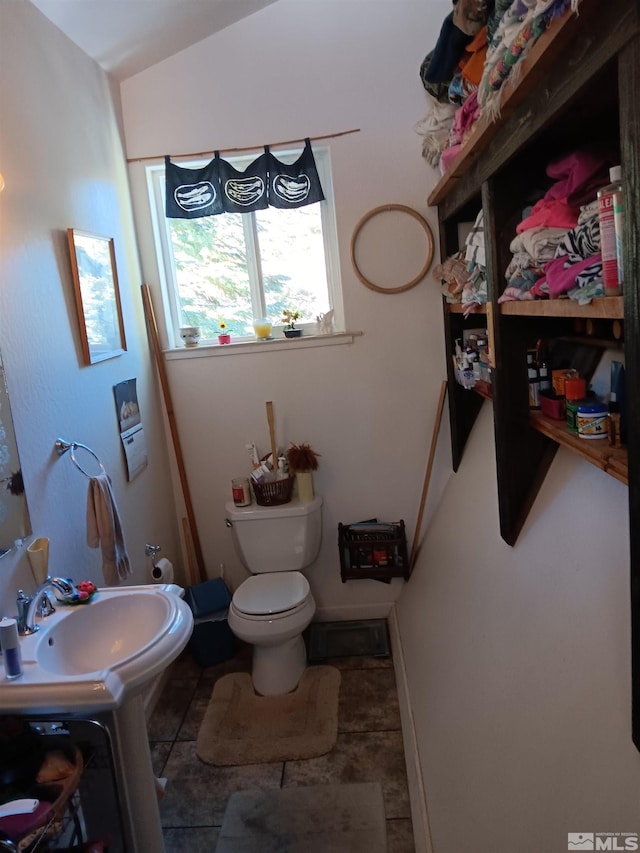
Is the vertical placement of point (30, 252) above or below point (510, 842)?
above

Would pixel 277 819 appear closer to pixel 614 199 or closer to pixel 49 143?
Answer: pixel 614 199

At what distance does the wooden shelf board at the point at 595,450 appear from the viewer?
105cm

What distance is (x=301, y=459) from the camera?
104 inches

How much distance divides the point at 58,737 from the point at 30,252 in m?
1.32

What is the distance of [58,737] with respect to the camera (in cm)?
138

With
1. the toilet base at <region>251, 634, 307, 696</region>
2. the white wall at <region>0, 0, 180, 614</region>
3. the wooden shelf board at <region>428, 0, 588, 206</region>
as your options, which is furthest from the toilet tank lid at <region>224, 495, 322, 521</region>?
the wooden shelf board at <region>428, 0, 588, 206</region>

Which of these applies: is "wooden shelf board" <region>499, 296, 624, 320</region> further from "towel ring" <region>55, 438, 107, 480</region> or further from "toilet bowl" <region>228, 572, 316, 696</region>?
"toilet bowl" <region>228, 572, 316, 696</region>

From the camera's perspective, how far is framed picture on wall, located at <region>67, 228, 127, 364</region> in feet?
6.42

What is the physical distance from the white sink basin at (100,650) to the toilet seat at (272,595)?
679 millimetres

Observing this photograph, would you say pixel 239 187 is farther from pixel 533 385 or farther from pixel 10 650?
pixel 10 650

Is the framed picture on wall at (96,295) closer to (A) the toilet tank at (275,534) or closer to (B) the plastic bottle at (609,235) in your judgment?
(A) the toilet tank at (275,534)

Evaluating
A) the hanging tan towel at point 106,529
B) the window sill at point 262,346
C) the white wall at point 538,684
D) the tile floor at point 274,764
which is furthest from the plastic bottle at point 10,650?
the window sill at point 262,346

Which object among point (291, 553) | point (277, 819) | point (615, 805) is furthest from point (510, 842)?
point (291, 553)

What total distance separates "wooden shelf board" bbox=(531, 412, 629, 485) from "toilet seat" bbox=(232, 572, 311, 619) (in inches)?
51.4
